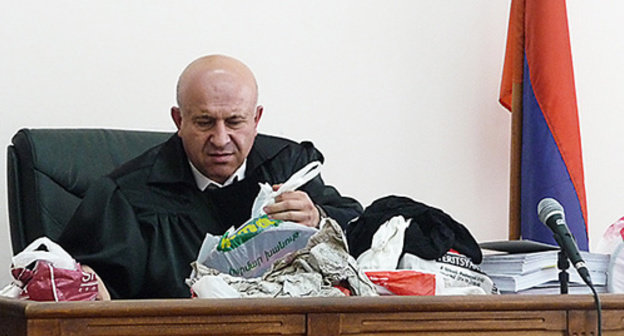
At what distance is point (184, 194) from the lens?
232 cm

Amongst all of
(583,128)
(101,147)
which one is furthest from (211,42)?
(583,128)

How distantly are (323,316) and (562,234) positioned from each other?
45 cm

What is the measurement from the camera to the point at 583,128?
356 centimetres

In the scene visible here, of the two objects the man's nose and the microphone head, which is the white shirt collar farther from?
the microphone head

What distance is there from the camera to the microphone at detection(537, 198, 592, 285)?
4.99 feet

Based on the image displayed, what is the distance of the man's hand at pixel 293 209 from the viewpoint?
187cm

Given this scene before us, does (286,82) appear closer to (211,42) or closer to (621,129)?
(211,42)

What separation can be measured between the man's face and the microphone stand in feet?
3.07

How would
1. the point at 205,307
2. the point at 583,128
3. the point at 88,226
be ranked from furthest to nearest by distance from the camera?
the point at 583,128, the point at 88,226, the point at 205,307

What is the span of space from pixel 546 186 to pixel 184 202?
144 cm

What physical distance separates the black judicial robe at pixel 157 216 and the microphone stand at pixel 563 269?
2.32 ft

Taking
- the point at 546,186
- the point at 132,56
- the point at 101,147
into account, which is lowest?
the point at 546,186

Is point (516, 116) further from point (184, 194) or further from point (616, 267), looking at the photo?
point (616, 267)

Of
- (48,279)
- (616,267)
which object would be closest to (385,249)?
(616,267)
